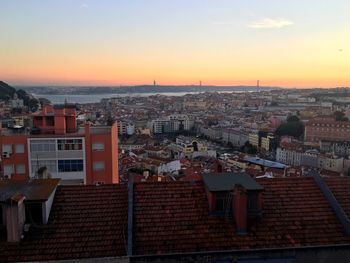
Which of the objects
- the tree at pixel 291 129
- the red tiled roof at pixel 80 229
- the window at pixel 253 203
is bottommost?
the tree at pixel 291 129

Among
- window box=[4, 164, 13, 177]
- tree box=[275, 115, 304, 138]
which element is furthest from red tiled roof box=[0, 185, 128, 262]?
tree box=[275, 115, 304, 138]

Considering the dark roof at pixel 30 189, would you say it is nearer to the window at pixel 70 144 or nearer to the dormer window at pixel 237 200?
the dormer window at pixel 237 200

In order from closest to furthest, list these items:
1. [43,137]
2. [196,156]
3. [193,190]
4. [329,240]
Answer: [329,240] < [193,190] < [43,137] < [196,156]

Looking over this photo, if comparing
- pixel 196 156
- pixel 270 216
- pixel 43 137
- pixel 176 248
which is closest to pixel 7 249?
pixel 176 248

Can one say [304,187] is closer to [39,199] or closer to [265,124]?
[39,199]

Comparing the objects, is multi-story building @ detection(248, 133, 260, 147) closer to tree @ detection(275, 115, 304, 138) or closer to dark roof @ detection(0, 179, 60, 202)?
tree @ detection(275, 115, 304, 138)

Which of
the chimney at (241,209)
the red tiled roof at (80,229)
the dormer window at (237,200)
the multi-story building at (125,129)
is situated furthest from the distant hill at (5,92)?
the chimney at (241,209)
